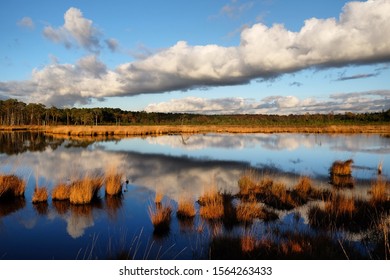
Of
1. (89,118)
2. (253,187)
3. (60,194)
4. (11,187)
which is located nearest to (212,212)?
(253,187)

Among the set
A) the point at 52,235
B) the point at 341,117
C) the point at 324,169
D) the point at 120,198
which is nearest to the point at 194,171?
the point at 120,198

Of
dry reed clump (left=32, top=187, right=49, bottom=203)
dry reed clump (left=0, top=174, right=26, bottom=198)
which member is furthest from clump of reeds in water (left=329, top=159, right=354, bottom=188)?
→ dry reed clump (left=0, top=174, right=26, bottom=198)

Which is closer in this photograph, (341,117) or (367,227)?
(367,227)

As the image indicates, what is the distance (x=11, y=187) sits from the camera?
10914mm

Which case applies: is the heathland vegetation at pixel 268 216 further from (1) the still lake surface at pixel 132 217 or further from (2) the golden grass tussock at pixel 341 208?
(1) the still lake surface at pixel 132 217

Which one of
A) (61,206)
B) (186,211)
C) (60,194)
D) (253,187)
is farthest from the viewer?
(253,187)

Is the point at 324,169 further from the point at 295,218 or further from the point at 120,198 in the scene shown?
the point at 120,198

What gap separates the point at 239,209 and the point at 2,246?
18.6 ft

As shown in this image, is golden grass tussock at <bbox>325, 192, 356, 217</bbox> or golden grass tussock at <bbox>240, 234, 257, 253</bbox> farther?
golden grass tussock at <bbox>325, 192, 356, 217</bbox>

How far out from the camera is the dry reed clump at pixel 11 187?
1070cm

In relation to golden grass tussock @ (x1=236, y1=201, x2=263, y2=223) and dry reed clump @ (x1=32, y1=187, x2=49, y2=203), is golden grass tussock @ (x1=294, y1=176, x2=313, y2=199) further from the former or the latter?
dry reed clump @ (x1=32, y1=187, x2=49, y2=203)

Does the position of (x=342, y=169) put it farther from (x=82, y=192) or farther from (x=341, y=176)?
(x=82, y=192)

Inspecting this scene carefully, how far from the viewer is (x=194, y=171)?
1641 cm

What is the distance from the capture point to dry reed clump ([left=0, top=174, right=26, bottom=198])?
10703 millimetres
